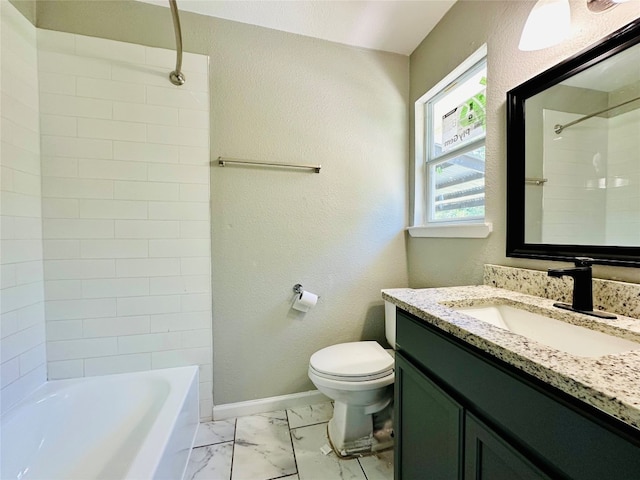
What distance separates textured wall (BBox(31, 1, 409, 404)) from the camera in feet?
5.05

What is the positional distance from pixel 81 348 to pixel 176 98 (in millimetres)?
1440

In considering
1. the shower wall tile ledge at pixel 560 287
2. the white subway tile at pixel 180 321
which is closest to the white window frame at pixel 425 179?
the shower wall tile ledge at pixel 560 287

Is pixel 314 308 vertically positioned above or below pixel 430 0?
below

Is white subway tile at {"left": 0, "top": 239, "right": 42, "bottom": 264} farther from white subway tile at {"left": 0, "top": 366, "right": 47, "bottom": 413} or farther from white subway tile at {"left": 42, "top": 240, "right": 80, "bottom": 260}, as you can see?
white subway tile at {"left": 0, "top": 366, "right": 47, "bottom": 413}

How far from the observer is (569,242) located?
93cm

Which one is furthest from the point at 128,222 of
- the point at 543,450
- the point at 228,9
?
the point at 543,450

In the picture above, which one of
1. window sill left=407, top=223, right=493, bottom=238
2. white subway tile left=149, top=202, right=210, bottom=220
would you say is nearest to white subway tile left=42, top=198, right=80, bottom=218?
white subway tile left=149, top=202, right=210, bottom=220

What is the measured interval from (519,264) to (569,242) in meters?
0.21

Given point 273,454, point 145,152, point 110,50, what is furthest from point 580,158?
point 110,50

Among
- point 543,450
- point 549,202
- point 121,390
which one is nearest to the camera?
point 543,450

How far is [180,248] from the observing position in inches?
58.4

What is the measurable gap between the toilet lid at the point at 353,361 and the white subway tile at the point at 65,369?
1.21 meters

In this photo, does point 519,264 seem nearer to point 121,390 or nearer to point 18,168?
point 121,390

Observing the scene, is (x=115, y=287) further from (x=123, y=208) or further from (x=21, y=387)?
(x=21, y=387)
